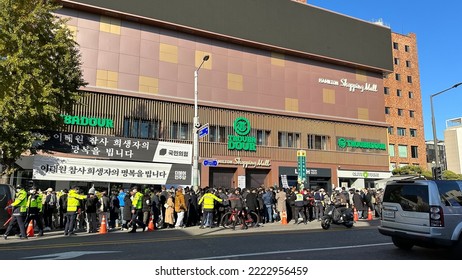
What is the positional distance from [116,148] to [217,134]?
39.0 ft

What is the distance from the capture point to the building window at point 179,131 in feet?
100

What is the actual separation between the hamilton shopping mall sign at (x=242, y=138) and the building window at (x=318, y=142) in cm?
630

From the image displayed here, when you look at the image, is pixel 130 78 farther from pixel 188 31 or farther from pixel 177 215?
pixel 177 215

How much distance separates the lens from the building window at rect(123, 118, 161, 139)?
2892cm

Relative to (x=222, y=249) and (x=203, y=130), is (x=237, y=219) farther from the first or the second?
(x=222, y=249)

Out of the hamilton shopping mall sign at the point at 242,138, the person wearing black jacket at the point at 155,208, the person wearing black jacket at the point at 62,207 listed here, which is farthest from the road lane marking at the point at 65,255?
the hamilton shopping mall sign at the point at 242,138

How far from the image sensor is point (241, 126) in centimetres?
3350

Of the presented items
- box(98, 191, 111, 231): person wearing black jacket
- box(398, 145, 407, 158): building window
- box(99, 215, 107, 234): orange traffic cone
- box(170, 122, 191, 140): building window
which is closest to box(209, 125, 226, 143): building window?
box(170, 122, 191, 140): building window

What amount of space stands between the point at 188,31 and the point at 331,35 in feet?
53.1

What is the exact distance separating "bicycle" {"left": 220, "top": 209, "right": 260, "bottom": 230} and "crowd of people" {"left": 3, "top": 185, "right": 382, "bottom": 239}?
211 mm

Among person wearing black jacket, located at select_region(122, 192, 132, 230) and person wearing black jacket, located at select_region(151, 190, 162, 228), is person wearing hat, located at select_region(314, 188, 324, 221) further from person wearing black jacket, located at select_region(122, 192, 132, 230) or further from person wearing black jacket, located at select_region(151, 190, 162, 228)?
person wearing black jacket, located at select_region(122, 192, 132, 230)

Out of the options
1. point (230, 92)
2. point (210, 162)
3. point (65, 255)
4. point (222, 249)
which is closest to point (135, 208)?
point (65, 255)

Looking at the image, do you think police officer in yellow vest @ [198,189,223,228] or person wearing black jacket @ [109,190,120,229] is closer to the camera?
police officer in yellow vest @ [198,189,223,228]

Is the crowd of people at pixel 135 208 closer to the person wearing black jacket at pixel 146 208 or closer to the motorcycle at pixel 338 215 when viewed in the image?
the person wearing black jacket at pixel 146 208
